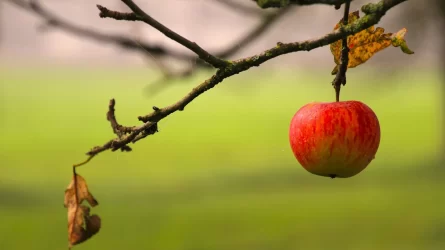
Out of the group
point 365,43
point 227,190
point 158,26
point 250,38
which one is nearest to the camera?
point 158,26

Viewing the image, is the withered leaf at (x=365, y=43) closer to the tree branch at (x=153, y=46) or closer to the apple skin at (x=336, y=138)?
the apple skin at (x=336, y=138)

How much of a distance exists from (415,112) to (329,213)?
12.8 m

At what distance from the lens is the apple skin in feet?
4.41

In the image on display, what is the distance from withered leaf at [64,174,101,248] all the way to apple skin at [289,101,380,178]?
1.58 ft

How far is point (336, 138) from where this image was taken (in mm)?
1350

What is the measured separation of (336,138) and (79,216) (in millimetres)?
597

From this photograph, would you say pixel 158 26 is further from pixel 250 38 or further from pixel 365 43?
pixel 250 38

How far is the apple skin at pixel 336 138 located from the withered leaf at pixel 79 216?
1.58ft

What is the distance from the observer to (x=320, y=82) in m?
29.1

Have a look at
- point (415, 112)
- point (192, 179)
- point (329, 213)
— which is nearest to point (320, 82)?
point (415, 112)

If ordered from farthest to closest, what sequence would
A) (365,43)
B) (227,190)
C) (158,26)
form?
1. (227,190)
2. (365,43)
3. (158,26)

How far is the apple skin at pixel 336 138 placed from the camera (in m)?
1.34

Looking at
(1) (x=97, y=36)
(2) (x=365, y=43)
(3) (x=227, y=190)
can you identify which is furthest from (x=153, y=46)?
(3) (x=227, y=190)

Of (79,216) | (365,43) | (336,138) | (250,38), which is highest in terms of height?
(250,38)
